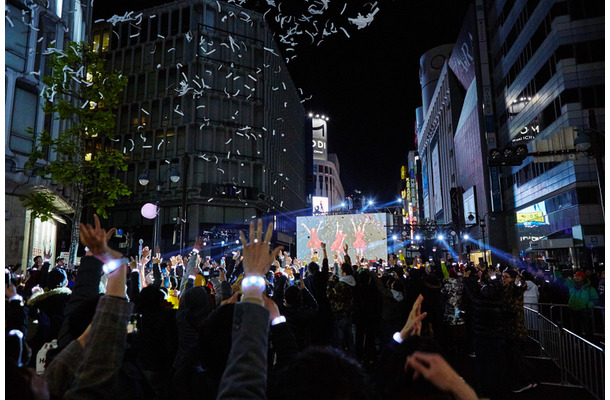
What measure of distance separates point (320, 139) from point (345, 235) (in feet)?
334

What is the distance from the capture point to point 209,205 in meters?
41.2

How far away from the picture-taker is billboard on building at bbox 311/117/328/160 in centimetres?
12225

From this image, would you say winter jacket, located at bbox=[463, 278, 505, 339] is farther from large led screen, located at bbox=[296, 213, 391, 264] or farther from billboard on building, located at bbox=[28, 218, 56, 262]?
billboard on building, located at bbox=[28, 218, 56, 262]

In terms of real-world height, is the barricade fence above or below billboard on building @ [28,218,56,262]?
below

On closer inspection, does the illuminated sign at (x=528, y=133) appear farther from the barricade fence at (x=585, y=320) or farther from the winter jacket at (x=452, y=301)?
the winter jacket at (x=452, y=301)

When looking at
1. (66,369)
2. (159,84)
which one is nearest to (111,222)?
(159,84)

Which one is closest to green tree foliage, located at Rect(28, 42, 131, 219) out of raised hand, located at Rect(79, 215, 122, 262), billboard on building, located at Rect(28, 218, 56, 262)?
billboard on building, located at Rect(28, 218, 56, 262)

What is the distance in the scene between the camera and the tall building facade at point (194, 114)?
41219 millimetres

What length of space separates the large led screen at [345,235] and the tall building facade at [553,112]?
12.2 meters

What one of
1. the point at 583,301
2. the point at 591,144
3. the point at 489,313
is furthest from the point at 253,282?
the point at 591,144

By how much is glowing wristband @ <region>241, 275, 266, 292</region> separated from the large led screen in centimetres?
2218

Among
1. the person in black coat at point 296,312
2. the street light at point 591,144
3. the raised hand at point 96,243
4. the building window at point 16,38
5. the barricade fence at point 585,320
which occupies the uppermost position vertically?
the building window at point 16,38

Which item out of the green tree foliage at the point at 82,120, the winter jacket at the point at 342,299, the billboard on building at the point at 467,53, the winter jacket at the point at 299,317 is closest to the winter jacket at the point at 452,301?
the winter jacket at the point at 342,299

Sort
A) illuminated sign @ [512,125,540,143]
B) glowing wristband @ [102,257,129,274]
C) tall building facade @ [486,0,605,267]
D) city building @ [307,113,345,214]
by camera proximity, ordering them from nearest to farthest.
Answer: glowing wristband @ [102,257,129,274] < tall building facade @ [486,0,605,267] < illuminated sign @ [512,125,540,143] < city building @ [307,113,345,214]
